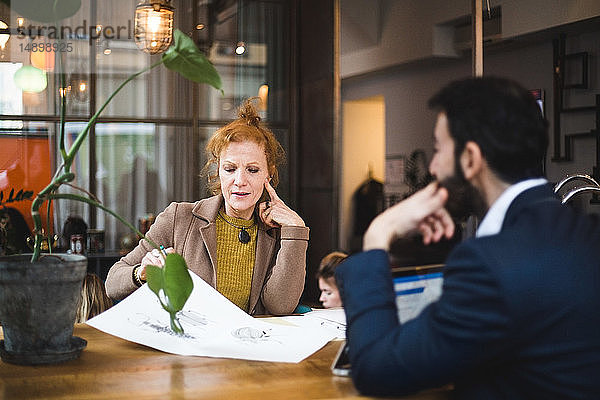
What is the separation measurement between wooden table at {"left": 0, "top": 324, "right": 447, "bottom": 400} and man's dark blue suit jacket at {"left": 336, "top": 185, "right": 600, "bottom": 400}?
140mm

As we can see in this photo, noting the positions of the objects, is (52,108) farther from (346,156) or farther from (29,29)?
(346,156)

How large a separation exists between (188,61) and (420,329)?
2.13 ft

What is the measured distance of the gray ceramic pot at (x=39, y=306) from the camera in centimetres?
132

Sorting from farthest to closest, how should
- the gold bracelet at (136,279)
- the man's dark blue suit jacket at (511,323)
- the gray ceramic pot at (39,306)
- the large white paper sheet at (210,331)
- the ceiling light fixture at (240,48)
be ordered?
the ceiling light fixture at (240,48), the gold bracelet at (136,279), the large white paper sheet at (210,331), the gray ceramic pot at (39,306), the man's dark blue suit jacket at (511,323)

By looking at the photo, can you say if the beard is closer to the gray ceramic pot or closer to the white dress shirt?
the white dress shirt

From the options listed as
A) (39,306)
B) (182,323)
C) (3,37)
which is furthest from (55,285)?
(3,37)

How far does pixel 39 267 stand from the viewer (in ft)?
4.33

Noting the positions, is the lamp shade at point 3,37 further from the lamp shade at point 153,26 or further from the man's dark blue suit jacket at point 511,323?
the man's dark blue suit jacket at point 511,323

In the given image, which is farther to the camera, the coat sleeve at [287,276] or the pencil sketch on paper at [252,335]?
the coat sleeve at [287,276]

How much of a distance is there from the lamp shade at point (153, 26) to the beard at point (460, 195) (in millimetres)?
4671

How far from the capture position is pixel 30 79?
562cm

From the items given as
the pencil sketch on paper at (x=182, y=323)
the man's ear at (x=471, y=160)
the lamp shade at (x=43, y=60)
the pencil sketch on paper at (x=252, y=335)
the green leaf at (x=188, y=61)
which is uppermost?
the lamp shade at (x=43, y=60)

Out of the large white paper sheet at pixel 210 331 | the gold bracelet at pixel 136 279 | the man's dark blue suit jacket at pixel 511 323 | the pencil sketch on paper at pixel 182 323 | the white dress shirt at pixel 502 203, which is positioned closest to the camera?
the man's dark blue suit jacket at pixel 511 323

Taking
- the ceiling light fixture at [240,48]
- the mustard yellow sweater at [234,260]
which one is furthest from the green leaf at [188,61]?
the ceiling light fixture at [240,48]
